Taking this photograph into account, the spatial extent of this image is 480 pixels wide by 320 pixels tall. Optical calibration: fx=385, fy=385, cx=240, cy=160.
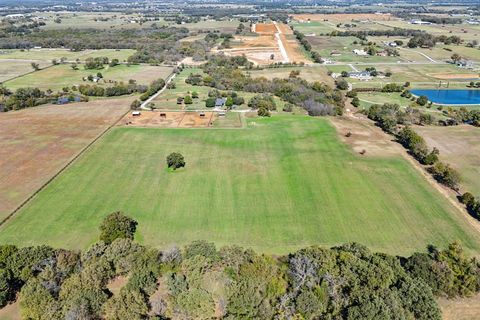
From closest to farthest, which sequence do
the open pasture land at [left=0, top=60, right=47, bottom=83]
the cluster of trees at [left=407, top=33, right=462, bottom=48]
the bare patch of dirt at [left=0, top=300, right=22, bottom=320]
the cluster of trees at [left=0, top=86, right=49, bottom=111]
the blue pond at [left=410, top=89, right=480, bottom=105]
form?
the bare patch of dirt at [left=0, top=300, right=22, bottom=320]
the cluster of trees at [left=0, top=86, right=49, bottom=111]
the blue pond at [left=410, top=89, right=480, bottom=105]
the open pasture land at [left=0, top=60, right=47, bottom=83]
the cluster of trees at [left=407, top=33, right=462, bottom=48]

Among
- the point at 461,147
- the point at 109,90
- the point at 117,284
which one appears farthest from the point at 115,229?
the point at 109,90

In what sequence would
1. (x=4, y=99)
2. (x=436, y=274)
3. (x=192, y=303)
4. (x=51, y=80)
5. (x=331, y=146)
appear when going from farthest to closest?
1. (x=51, y=80)
2. (x=4, y=99)
3. (x=331, y=146)
4. (x=436, y=274)
5. (x=192, y=303)

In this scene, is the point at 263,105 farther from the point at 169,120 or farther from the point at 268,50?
the point at 268,50

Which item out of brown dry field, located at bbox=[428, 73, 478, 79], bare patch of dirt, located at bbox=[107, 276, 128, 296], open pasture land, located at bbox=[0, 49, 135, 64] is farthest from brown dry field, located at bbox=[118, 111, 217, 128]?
brown dry field, located at bbox=[428, 73, 478, 79]

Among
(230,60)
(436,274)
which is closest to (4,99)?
(230,60)

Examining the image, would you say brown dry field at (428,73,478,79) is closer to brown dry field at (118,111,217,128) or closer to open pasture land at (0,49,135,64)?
brown dry field at (118,111,217,128)

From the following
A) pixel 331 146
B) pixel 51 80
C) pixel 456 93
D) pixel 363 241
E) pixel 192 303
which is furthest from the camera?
pixel 51 80

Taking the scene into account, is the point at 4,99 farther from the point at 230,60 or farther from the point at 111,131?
the point at 230,60

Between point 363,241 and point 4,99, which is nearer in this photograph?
point 363,241
